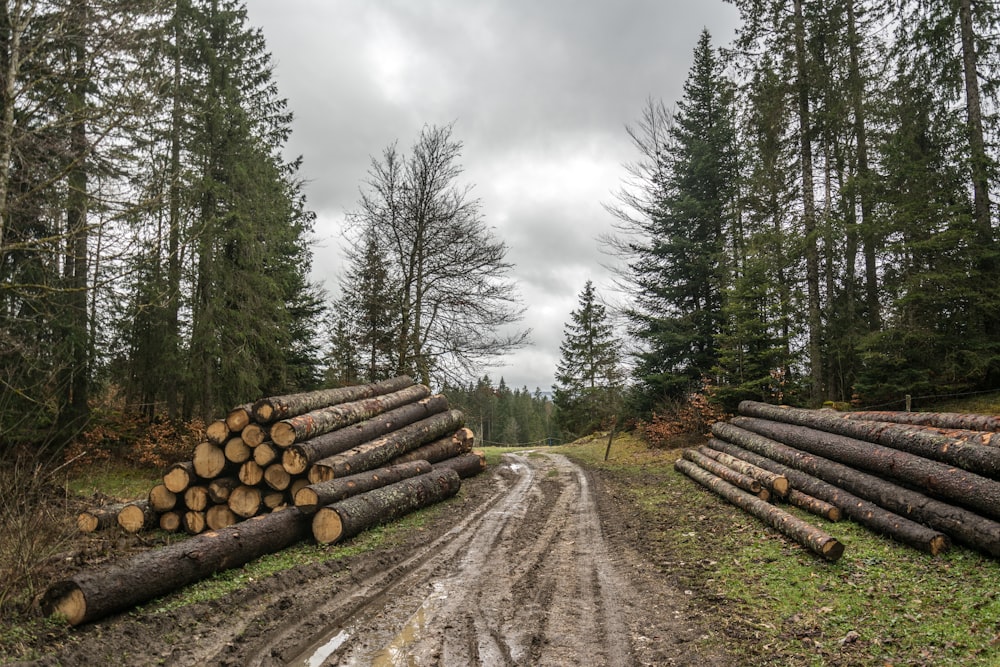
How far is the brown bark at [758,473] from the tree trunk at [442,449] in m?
6.28

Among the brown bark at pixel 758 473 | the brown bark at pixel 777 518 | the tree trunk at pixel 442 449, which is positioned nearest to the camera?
the brown bark at pixel 777 518

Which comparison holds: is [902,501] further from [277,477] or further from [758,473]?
[277,477]

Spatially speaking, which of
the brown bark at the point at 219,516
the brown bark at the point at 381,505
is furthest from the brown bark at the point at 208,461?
the brown bark at the point at 381,505

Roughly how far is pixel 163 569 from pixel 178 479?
11.8 ft

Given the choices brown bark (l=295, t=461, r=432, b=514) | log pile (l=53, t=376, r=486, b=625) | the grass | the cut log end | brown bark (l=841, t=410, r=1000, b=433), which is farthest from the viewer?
brown bark (l=841, t=410, r=1000, b=433)

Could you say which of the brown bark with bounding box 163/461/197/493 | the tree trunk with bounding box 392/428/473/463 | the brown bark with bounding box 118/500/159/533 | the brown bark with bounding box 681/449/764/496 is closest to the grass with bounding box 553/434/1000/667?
the brown bark with bounding box 681/449/764/496

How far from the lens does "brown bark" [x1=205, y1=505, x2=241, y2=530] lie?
8.40 meters

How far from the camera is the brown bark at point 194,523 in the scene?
840 cm

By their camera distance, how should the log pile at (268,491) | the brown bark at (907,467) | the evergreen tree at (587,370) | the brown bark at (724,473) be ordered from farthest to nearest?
1. the evergreen tree at (587,370)
2. the brown bark at (724,473)
3. the brown bark at (907,467)
4. the log pile at (268,491)

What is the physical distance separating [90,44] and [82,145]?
1583 mm

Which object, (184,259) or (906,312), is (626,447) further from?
(184,259)

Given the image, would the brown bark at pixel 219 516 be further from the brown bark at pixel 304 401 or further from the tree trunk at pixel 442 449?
the tree trunk at pixel 442 449

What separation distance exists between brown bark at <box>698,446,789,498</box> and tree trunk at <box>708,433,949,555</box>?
224mm

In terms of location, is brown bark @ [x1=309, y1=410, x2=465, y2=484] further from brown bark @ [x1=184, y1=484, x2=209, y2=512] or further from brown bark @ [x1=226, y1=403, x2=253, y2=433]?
brown bark @ [x1=184, y1=484, x2=209, y2=512]
